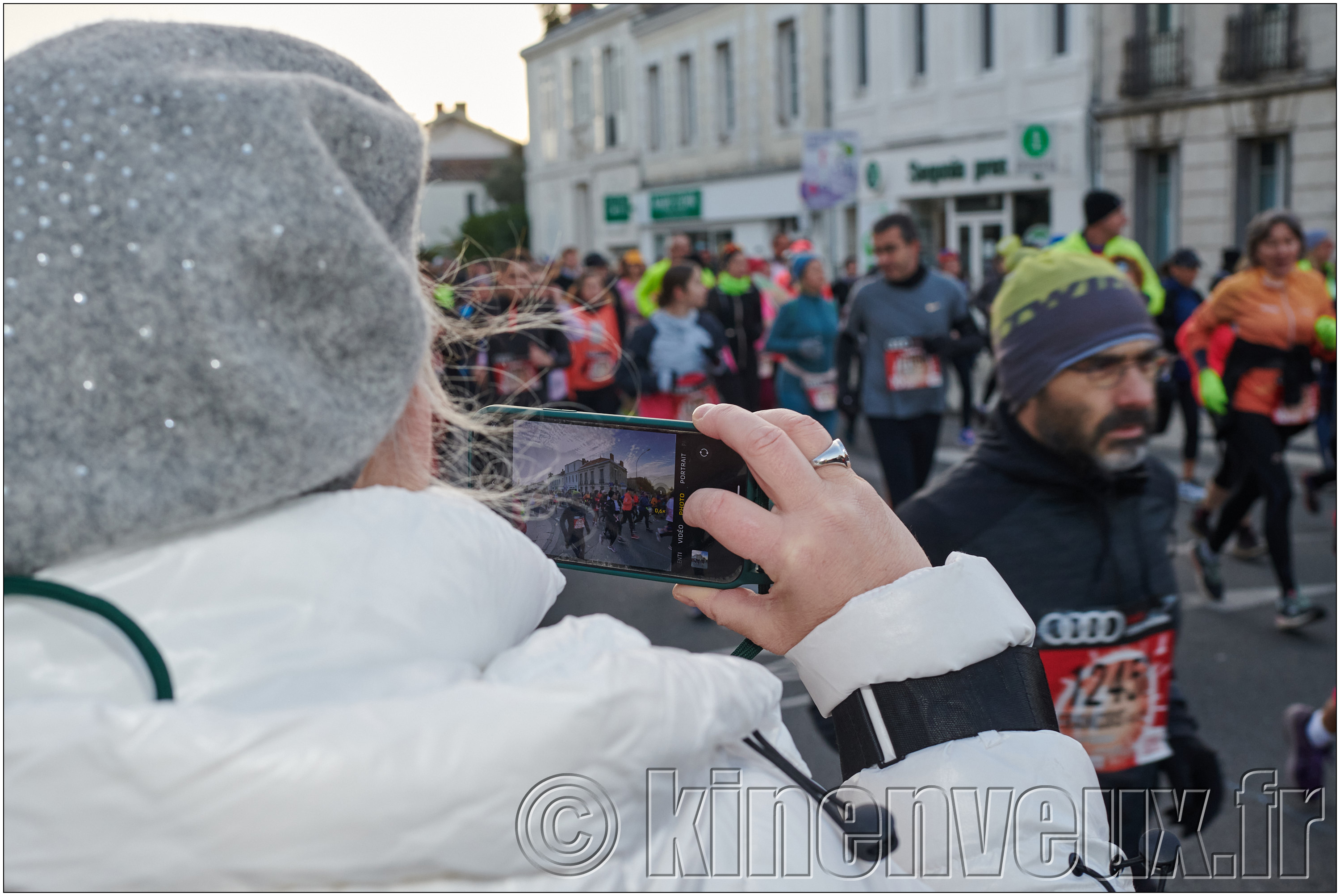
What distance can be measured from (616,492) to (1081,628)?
144 centimetres

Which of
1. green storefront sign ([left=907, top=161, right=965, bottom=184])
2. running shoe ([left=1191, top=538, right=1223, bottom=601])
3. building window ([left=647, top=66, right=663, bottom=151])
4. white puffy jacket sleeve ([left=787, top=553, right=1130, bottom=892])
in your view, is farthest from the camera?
building window ([left=647, top=66, right=663, bottom=151])

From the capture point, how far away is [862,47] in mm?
24969

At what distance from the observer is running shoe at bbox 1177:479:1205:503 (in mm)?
7516

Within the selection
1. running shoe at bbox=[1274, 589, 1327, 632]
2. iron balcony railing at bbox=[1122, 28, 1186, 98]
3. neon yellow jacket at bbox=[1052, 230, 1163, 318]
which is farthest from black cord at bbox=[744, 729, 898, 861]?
iron balcony railing at bbox=[1122, 28, 1186, 98]

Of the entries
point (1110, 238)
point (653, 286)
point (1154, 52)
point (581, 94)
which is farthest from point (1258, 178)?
point (581, 94)

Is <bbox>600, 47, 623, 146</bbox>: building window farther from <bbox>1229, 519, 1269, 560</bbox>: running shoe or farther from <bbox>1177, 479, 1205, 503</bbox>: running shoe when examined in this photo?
<bbox>1229, 519, 1269, 560</bbox>: running shoe

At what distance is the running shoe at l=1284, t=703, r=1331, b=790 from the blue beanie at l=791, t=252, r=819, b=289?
514cm

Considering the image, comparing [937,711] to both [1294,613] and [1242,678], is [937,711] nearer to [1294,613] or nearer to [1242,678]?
[1242,678]

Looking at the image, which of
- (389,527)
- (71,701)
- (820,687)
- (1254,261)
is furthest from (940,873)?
(1254,261)

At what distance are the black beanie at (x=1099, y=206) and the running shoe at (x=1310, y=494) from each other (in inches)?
90.2

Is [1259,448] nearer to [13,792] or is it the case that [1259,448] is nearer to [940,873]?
[940,873]

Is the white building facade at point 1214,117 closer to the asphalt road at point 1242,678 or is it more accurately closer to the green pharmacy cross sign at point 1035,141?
the green pharmacy cross sign at point 1035,141

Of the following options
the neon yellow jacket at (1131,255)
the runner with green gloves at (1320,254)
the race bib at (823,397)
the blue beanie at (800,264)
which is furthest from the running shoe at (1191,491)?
the blue beanie at (800,264)

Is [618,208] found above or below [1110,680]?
above
